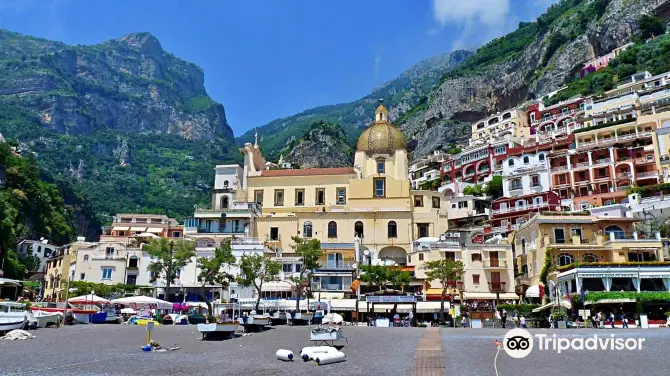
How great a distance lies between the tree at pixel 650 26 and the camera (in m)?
106

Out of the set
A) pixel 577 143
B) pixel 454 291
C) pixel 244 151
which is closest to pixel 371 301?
pixel 454 291

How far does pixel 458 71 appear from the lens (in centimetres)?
15262

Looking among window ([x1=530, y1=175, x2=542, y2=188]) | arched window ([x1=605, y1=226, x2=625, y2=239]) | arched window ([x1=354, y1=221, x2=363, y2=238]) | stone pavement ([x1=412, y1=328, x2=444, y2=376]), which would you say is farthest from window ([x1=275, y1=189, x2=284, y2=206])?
stone pavement ([x1=412, y1=328, x2=444, y2=376])

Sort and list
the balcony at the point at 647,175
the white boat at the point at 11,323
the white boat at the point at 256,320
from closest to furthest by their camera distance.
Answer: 1. the white boat at the point at 11,323
2. the white boat at the point at 256,320
3. the balcony at the point at 647,175

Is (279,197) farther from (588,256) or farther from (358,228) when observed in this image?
(588,256)

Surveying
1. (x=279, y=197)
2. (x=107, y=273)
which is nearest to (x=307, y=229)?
(x=279, y=197)

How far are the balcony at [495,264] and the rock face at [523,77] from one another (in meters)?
75.1

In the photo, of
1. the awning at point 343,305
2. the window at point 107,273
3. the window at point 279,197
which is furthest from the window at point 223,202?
the awning at point 343,305

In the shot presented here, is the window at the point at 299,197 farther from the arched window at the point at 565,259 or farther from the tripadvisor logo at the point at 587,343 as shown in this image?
the tripadvisor logo at the point at 587,343

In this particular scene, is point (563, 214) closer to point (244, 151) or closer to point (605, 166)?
point (605, 166)

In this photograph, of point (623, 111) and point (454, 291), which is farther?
point (623, 111)

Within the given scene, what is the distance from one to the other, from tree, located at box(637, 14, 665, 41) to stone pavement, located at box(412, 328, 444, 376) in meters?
102

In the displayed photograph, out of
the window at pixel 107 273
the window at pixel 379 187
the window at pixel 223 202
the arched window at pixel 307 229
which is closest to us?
the window at pixel 107 273

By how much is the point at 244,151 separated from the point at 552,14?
354 ft
